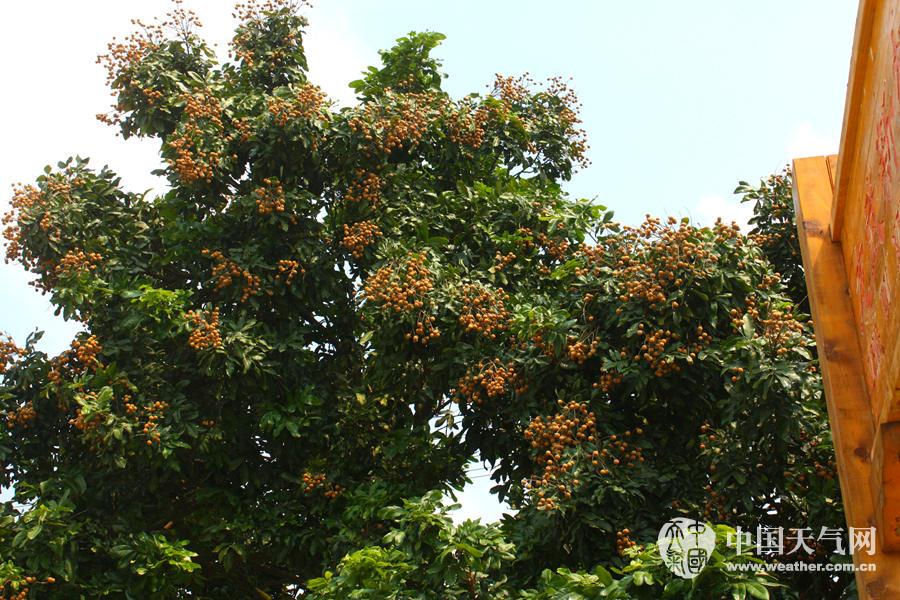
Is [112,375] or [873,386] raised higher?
[112,375]

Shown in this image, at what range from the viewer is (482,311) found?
292 inches

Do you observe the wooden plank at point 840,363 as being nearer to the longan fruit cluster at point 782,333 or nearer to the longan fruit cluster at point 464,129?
the longan fruit cluster at point 782,333

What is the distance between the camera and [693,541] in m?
5.08

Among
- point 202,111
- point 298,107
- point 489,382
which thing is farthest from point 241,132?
point 489,382

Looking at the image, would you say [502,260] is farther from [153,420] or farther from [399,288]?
[153,420]

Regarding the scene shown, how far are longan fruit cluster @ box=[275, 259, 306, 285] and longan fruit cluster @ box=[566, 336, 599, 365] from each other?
2310mm

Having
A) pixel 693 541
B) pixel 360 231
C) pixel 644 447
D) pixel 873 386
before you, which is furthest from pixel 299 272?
pixel 873 386

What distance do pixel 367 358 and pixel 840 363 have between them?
5019mm

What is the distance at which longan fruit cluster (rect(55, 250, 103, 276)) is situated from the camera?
809 cm

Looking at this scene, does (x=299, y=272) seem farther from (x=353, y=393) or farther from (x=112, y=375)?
(x=112, y=375)

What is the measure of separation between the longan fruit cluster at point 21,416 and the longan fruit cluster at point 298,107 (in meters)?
2.68

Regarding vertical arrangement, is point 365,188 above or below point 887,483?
above

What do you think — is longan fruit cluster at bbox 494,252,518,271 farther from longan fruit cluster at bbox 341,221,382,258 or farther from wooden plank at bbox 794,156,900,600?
wooden plank at bbox 794,156,900,600

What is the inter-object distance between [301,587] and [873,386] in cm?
538
